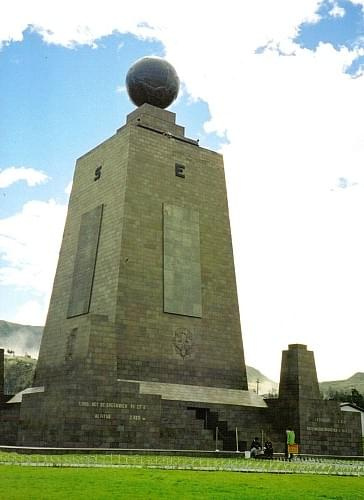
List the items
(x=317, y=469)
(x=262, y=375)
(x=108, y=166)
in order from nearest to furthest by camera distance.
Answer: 1. (x=317, y=469)
2. (x=108, y=166)
3. (x=262, y=375)

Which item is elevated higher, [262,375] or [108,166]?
[262,375]

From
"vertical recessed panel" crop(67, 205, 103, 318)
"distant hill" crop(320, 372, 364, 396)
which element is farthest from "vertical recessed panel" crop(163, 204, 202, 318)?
"distant hill" crop(320, 372, 364, 396)

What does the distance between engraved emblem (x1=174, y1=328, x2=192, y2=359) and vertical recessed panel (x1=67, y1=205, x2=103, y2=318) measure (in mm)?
3741

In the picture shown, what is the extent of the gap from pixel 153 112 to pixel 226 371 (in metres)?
12.1

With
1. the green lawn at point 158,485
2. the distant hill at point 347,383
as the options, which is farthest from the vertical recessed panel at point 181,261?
the distant hill at point 347,383

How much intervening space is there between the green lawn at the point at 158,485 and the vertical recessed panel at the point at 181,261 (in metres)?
12.6

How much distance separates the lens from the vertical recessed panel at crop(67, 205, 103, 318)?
25234mm

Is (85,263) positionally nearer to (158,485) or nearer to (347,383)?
(158,485)

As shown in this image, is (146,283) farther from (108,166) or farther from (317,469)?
(317,469)

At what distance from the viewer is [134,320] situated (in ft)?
77.2

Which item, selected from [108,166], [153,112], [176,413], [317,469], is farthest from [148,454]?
[153,112]

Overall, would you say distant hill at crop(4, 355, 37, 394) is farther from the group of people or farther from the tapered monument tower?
the group of people

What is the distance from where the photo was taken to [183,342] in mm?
24531

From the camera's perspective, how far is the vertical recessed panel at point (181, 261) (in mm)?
25000
